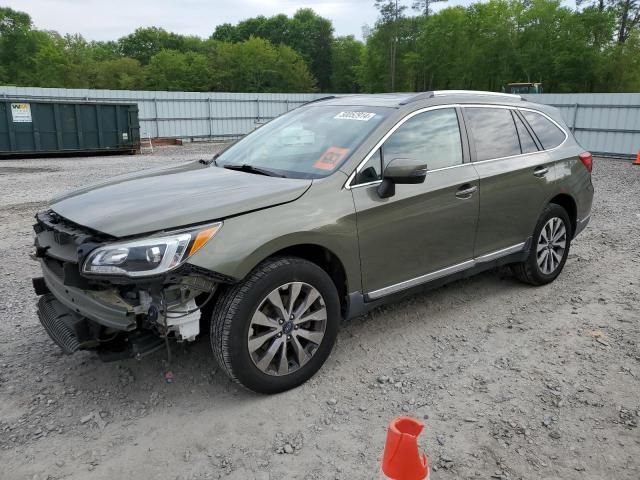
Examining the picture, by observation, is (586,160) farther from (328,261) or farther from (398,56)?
(398,56)

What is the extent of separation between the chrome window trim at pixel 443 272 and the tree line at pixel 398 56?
1573 inches

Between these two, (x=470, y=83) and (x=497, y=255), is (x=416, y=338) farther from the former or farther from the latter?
(x=470, y=83)

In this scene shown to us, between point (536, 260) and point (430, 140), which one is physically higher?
point (430, 140)

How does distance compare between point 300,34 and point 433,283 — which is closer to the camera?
point 433,283

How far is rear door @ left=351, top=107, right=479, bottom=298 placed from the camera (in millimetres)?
3576

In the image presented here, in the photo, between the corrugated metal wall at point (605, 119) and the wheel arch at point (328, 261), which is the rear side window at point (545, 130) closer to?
the wheel arch at point (328, 261)

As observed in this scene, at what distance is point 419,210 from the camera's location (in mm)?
3822

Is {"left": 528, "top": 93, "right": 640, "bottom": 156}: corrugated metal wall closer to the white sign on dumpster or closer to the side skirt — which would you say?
the side skirt

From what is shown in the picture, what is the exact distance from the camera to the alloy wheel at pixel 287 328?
3119mm

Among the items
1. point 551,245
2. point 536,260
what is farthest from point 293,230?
point 551,245

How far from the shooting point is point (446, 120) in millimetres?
4168

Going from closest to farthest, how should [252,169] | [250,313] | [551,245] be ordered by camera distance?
[250,313] < [252,169] < [551,245]

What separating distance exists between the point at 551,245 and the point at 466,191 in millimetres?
1507

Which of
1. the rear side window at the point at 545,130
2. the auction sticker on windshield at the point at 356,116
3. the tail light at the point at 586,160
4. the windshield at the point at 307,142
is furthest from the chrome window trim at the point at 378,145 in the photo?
the tail light at the point at 586,160
